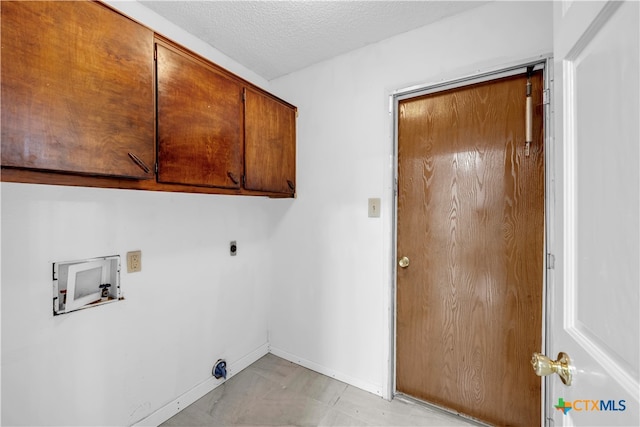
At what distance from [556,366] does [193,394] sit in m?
1.96

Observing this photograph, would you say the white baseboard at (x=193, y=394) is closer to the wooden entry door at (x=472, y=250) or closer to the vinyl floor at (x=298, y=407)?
the vinyl floor at (x=298, y=407)

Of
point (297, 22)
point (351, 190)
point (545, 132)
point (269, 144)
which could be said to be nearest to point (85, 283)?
point (269, 144)

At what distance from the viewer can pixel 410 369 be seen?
180cm

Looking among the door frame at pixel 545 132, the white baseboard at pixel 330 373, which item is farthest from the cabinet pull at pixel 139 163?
→ the white baseboard at pixel 330 373

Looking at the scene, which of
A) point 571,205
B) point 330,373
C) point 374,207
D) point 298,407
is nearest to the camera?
point 571,205

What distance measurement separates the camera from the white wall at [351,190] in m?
1.61

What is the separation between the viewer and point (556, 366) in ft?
2.12

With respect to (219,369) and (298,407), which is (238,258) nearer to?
(219,369)

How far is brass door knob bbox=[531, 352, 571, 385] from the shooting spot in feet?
2.02

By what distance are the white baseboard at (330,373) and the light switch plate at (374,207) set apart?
1.15 meters

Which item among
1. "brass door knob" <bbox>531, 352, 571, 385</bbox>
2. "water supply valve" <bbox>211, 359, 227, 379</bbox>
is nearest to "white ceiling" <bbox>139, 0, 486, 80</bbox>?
"brass door knob" <bbox>531, 352, 571, 385</bbox>

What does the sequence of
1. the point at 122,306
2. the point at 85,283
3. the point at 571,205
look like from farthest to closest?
the point at 122,306, the point at 85,283, the point at 571,205

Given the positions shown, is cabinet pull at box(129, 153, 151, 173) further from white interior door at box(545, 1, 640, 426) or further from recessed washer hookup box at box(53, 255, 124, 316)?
white interior door at box(545, 1, 640, 426)

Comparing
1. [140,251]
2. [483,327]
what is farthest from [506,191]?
[140,251]
